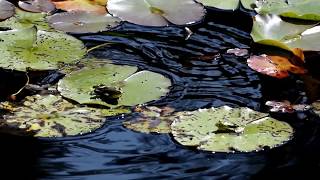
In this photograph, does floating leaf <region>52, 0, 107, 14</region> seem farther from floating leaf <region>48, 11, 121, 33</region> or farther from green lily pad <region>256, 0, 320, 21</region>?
green lily pad <region>256, 0, 320, 21</region>

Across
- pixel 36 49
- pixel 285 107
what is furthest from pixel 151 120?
pixel 36 49

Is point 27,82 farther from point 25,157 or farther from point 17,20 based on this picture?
point 17,20

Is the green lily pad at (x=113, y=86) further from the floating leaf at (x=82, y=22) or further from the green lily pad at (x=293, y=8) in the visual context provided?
the green lily pad at (x=293, y=8)

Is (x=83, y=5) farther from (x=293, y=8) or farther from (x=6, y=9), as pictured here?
(x=293, y=8)

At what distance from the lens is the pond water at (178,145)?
1.26 meters

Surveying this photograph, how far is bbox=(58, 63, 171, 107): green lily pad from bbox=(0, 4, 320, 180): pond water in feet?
0.16

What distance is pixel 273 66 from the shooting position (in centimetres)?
177

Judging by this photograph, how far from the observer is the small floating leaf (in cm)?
A: 137

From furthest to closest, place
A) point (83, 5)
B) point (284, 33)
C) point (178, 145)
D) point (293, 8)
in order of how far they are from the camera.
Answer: point (83, 5), point (293, 8), point (284, 33), point (178, 145)

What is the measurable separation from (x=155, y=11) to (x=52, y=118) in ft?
2.49

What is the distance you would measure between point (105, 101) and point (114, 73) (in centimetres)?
16

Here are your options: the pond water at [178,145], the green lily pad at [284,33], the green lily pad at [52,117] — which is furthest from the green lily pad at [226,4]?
the green lily pad at [52,117]

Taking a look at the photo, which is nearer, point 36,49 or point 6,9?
point 36,49

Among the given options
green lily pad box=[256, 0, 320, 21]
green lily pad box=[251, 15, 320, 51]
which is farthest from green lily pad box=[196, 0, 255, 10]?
green lily pad box=[251, 15, 320, 51]
